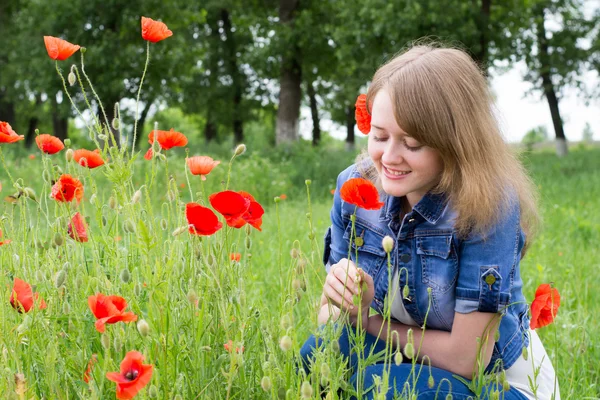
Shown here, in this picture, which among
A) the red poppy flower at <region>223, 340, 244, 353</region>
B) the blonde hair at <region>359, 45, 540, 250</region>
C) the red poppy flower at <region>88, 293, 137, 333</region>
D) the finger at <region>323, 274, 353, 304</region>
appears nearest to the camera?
the red poppy flower at <region>88, 293, 137, 333</region>

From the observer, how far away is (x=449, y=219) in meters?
1.95

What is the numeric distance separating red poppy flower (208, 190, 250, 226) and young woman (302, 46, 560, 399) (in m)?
0.37

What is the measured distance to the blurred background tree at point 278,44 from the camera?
14773 mm

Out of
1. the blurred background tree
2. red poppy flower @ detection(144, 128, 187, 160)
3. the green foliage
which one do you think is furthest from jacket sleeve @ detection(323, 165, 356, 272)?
the green foliage

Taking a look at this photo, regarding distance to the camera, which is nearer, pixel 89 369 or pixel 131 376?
pixel 131 376

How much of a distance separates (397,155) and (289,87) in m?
14.9

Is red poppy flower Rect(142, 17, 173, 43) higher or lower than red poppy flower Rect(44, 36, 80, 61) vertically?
higher

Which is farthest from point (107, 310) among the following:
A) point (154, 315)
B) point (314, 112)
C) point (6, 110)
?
point (314, 112)

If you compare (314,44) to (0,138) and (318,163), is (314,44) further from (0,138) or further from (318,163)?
(0,138)

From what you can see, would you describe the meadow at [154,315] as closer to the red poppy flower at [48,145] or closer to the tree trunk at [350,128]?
the red poppy flower at [48,145]

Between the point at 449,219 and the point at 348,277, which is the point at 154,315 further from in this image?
the point at 449,219

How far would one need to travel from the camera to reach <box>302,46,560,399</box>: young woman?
6.06ft

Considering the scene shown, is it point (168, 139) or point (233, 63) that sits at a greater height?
point (168, 139)

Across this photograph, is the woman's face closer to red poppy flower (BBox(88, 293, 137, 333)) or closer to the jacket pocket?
the jacket pocket
